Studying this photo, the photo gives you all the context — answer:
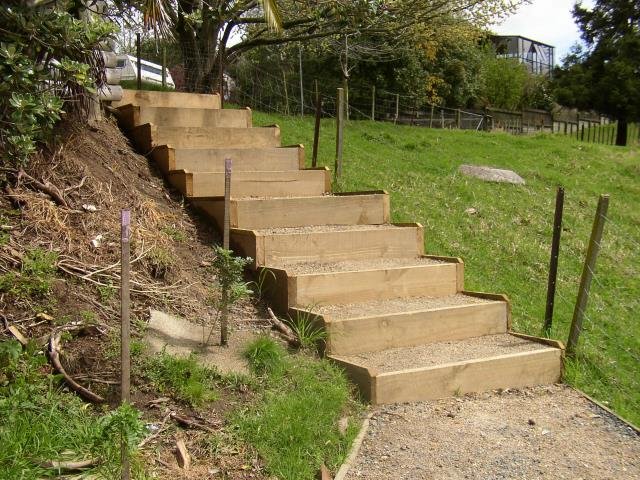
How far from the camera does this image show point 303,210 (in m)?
6.55

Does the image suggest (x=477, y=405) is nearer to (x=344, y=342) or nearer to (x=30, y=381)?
(x=344, y=342)

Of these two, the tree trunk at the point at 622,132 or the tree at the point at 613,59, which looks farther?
the tree trunk at the point at 622,132

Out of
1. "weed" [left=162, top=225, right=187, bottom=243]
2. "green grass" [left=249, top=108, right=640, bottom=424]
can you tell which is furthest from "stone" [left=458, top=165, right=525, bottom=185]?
"weed" [left=162, top=225, right=187, bottom=243]

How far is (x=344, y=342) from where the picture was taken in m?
5.01

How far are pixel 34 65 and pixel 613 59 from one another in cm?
3304

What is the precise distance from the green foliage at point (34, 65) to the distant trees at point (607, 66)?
31230 millimetres

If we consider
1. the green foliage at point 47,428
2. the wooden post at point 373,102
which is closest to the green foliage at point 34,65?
the green foliage at point 47,428

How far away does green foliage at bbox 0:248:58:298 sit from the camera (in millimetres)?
4215

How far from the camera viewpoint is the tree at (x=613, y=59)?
32.3m

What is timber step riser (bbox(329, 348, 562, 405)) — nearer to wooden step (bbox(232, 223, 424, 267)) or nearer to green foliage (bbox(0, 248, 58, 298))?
wooden step (bbox(232, 223, 424, 267))

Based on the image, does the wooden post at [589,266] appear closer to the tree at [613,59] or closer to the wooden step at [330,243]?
the wooden step at [330,243]

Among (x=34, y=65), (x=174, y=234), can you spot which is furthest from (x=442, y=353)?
(x=34, y=65)

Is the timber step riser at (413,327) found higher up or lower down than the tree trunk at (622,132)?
lower down

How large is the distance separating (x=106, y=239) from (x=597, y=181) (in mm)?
11164
